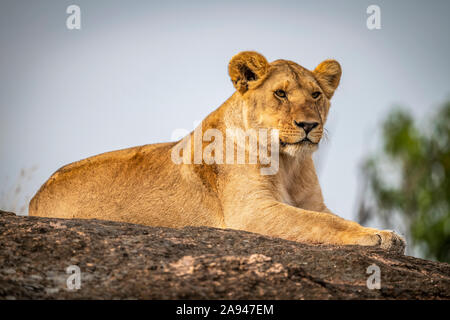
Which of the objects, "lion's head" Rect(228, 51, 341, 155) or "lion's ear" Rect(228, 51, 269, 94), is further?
"lion's ear" Rect(228, 51, 269, 94)

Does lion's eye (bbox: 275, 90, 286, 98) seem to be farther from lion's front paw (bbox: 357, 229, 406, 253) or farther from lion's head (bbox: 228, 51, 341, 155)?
lion's front paw (bbox: 357, 229, 406, 253)

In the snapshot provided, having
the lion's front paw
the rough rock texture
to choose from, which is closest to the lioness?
the lion's front paw

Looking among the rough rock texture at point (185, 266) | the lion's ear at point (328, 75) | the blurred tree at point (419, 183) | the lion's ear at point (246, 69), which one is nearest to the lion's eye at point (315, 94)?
the lion's ear at point (328, 75)

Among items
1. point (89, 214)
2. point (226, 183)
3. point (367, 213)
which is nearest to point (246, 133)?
point (226, 183)

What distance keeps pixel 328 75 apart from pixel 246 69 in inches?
44.6

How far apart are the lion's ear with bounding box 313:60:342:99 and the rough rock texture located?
276 cm

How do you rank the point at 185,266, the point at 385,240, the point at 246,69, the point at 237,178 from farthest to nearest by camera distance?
the point at 246,69
the point at 237,178
the point at 385,240
the point at 185,266

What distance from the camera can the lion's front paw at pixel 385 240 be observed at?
5551mm

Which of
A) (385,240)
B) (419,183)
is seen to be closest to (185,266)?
(385,240)

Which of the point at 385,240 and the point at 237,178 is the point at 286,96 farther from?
the point at 385,240

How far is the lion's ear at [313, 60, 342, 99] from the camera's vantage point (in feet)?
24.3

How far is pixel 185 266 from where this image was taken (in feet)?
13.6

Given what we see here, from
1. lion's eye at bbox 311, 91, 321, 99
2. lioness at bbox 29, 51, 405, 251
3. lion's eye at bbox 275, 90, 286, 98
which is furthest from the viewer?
lion's eye at bbox 311, 91, 321, 99

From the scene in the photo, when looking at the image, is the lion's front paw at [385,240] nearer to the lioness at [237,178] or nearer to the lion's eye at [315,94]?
the lioness at [237,178]
